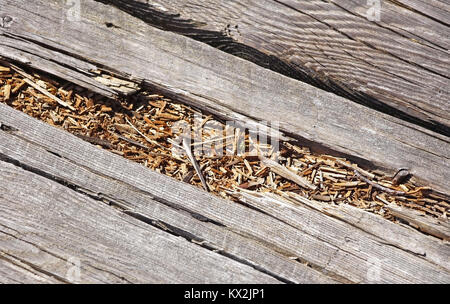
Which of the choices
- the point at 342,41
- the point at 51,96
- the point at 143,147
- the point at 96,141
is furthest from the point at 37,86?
the point at 342,41

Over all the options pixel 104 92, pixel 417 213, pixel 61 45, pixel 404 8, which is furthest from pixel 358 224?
pixel 61 45

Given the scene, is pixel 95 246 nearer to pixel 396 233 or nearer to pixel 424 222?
pixel 396 233

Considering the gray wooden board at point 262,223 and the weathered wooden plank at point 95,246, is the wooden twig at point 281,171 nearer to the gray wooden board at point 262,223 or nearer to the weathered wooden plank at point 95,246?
the gray wooden board at point 262,223

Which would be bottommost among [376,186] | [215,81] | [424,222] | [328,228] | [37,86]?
[328,228]

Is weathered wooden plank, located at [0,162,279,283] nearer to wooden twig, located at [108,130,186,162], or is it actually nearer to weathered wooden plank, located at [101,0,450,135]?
wooden twig, located at [108,130,186,162]

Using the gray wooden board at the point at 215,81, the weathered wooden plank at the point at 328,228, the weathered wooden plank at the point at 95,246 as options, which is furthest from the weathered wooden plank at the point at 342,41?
the weathered wooden plank at the point at 95,246

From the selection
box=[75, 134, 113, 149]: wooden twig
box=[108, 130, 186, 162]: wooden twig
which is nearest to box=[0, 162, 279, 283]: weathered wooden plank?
box=[75, 134, 113, 149]: wooden twig
